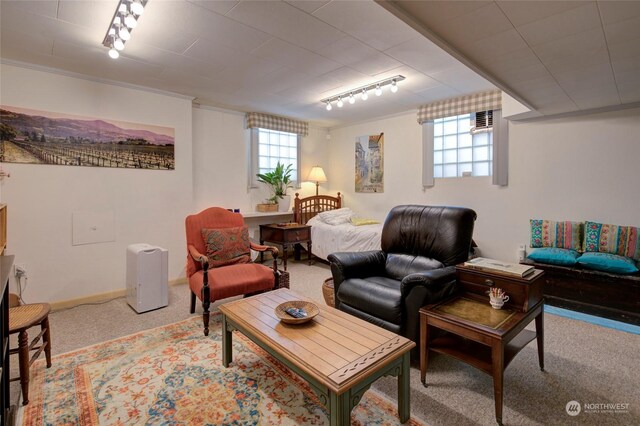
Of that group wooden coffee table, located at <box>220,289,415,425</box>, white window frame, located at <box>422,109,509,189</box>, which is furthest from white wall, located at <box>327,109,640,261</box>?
wooden coffee table, located at <box>220,289,415,425</box>

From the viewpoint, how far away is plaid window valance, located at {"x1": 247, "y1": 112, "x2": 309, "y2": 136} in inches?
189

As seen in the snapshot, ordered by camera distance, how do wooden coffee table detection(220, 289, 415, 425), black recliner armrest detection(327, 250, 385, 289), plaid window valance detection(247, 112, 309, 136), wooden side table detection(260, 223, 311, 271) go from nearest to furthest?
wooden coffee table detection(220, 289, 415, 425), black recliner armrest detection(327, 250, 385, 289), wooden side table detection(260, 223, 311, 271), plaid window valance detection(247, 112, 309, 136)

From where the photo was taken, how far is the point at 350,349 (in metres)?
1.58

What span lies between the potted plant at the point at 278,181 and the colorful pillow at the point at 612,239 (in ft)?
12.8

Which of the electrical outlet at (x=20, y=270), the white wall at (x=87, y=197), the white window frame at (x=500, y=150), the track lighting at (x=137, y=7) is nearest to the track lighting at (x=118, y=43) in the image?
the track lighting at (x=137, y=7)

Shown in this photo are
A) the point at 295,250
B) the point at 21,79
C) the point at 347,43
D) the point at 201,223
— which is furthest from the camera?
the point at 295,250

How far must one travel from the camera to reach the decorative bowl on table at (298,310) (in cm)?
182

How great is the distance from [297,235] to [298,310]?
2.92 meters

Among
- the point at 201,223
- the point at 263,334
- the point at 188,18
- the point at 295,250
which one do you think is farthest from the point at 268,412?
the point at 295,250

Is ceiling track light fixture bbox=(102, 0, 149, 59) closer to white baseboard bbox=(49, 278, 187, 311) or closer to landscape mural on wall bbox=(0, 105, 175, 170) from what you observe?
landscape mural on wall bbox=(0, 105, 175, 170)

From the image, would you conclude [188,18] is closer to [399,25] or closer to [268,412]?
[399,25]

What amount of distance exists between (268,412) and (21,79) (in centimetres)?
370

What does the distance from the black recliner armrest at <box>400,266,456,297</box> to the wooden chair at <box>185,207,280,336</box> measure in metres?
1.43

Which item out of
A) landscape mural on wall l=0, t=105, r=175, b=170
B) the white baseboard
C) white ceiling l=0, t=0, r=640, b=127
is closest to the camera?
white ceiling l=0, t=0, r=640, b=127
